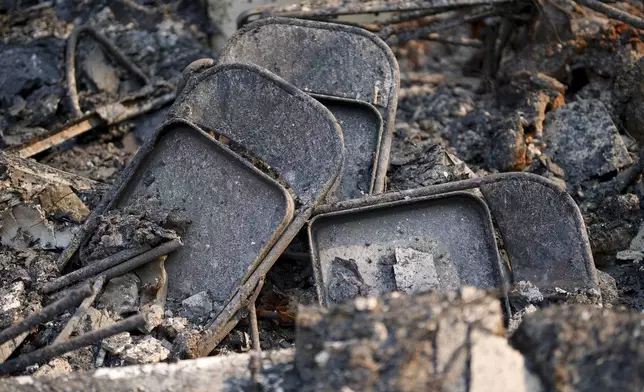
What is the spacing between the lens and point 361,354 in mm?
2076

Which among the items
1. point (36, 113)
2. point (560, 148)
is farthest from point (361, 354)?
point (36, 113)

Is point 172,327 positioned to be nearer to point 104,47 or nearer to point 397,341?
point 397,341

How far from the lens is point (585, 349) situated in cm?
213

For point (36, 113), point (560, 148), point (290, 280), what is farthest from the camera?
point (36, 113)

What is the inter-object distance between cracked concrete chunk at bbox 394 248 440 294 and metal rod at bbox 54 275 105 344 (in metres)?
1.24

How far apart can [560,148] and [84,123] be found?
8.81 ft

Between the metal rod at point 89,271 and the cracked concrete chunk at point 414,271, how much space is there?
112 cm

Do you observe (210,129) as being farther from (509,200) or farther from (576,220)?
(576,220)

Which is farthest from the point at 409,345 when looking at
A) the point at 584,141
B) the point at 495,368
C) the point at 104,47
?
the point at 104,47

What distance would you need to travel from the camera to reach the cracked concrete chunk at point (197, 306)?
10.5ft

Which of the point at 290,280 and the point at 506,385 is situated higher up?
the point at 506,385

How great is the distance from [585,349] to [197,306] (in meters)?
1.67

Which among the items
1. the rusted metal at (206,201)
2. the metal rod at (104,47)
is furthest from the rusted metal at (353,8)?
the rusted metal at (206,201)

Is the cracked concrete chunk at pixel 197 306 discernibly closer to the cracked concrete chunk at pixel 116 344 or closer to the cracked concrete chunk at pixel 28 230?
the cracked concrete chunk at pixel 116 344
